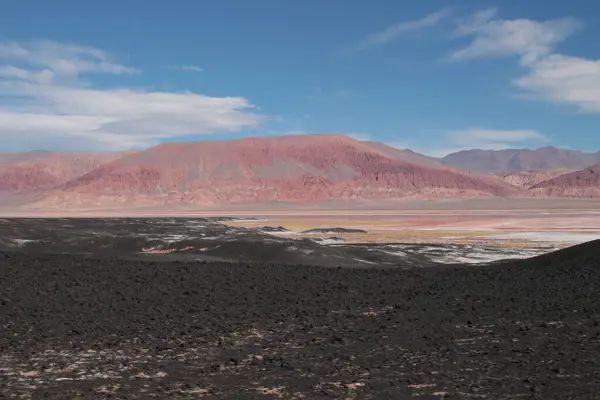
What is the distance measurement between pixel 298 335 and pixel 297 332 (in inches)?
9.6

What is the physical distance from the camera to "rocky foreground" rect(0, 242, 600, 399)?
27.5ft

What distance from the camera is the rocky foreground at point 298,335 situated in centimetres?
839

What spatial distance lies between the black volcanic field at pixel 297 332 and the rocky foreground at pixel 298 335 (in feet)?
0.11

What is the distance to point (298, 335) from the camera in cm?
1154

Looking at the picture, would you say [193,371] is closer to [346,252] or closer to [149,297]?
[149,297]

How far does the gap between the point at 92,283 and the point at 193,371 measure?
856 cm

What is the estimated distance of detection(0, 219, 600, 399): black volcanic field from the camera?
841 centimetres

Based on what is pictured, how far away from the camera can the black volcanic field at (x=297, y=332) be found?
331 inches

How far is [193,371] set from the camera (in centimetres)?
921

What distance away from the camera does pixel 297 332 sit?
11781 mm

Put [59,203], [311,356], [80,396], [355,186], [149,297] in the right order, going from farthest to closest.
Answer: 1. [355,186]
2. [59,203]
3. [149,297]
4. [311,356]
5. [80,396]

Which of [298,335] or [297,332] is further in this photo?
[297,332]

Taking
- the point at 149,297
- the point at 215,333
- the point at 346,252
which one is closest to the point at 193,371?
the point at 215,333

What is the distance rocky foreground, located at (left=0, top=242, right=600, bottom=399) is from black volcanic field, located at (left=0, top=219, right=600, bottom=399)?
0.11ft
